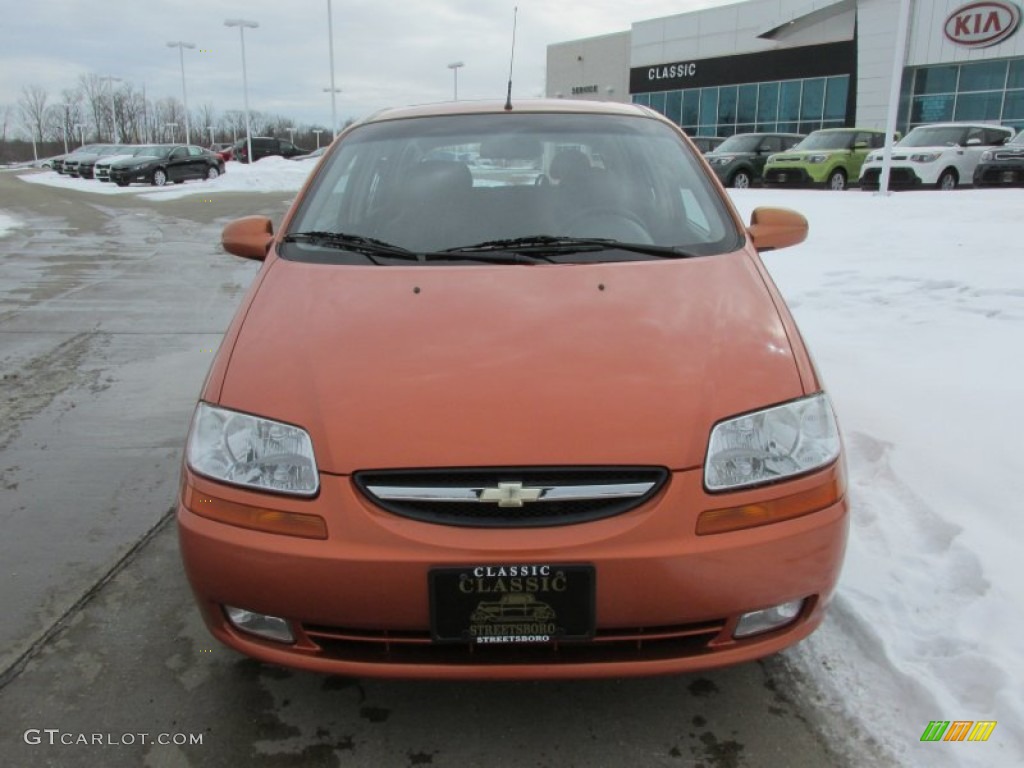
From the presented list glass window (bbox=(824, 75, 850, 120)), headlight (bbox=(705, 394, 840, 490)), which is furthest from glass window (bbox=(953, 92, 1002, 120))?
headlight (bbox=(705, 394, 840, 490))

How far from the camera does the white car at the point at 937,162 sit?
16266 mm

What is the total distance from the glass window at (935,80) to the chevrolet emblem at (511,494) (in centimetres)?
3645

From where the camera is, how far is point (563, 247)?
2.76 m

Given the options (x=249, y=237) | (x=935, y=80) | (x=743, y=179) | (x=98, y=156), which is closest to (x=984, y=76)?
(x=935, y=80)

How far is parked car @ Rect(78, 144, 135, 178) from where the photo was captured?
37531mm

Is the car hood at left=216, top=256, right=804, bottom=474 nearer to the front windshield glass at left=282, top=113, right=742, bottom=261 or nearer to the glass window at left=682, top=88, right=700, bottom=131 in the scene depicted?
the front windshield glass at left=282, top=113, right=742, bottom=261

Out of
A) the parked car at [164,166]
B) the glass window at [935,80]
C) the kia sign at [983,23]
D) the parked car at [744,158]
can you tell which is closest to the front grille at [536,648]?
the parked car at [744,158]

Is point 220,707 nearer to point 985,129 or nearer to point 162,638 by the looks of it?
point 162,638

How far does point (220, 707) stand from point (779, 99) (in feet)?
133

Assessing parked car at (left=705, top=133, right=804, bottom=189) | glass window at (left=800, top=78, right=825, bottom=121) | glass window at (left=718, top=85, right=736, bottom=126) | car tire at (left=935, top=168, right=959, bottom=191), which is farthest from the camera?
glass window at (left=718, top=85, right=736, bottom=126)

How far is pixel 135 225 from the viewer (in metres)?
17.0

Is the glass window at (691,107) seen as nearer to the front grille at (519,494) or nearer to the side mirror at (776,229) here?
the side mirror at (776,229)

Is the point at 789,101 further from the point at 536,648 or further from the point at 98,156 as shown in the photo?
the point at 536,648

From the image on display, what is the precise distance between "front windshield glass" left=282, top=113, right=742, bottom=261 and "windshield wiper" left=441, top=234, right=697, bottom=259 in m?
0.04
